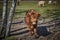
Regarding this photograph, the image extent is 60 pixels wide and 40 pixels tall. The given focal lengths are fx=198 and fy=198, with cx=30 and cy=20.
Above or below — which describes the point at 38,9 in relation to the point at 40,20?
above

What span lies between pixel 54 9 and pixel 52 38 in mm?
411

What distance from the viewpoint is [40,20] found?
109 inches

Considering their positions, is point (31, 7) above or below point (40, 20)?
above

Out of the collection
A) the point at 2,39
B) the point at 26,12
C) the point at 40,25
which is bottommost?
the point at 2,39

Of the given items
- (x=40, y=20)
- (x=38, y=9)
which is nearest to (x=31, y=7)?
(x=38, y=9)

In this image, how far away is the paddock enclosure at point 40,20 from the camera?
8.98 feet

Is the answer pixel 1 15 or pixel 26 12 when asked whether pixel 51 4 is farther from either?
pixel 1 15

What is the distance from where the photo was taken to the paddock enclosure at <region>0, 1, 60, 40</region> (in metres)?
2.74

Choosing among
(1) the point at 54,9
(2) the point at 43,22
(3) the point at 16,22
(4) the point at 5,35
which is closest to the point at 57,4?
(1) the point at 54,9

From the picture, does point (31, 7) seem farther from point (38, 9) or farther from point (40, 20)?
point (40, 20)

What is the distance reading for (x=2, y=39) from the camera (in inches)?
107

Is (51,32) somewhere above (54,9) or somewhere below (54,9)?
below

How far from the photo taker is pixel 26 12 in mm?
2748

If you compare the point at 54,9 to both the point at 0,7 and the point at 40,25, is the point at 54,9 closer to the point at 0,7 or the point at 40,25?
the point at 40,25
